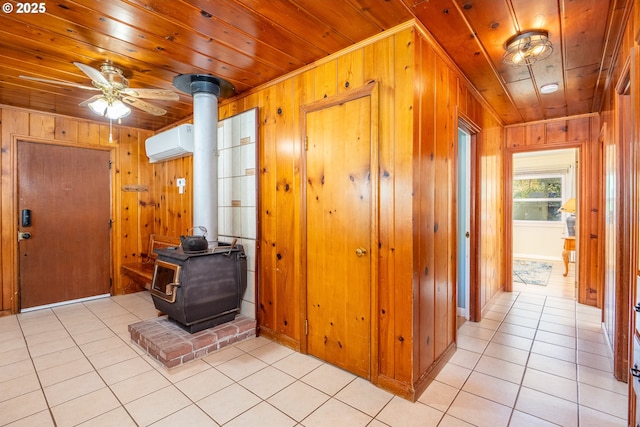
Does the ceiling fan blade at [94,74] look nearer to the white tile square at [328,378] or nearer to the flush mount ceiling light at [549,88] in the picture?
the white tile square at [328,378]

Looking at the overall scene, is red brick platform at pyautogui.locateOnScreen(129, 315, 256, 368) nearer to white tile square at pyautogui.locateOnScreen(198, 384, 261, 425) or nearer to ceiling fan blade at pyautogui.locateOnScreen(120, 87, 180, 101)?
white tile square at pyautogui.locateOnScreen(198, 384, 261, 425)

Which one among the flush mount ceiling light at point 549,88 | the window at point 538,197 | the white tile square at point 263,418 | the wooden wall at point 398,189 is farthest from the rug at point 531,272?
the white tile square at point 263,418

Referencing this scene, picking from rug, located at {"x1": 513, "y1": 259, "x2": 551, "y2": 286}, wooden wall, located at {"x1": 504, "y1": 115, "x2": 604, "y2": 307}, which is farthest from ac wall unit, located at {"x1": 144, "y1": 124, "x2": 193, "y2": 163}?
rug, located at {"x1": 513, "y1": 259, "x2": 551, "y2": 286}

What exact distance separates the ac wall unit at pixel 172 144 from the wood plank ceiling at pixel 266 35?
2.13ft

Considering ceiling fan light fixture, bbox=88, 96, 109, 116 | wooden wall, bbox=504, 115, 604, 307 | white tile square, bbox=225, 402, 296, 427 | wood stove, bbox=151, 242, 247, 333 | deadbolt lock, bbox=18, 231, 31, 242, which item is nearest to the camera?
white tile square, bbox=225, 402, 296, 427

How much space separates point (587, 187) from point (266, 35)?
13.8 feet

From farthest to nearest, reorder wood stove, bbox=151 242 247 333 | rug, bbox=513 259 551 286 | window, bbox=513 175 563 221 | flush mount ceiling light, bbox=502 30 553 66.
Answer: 1. window, bbox=513 175 563 221
2. rug, bbox=513 259 551 286
3. wood stove, bbox=151 242 247 333
4. flush mount ceiling light, bbox=502 30 553 66

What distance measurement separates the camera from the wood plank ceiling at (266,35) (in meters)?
1.72

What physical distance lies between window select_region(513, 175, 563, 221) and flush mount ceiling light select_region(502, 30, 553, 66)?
5.95m

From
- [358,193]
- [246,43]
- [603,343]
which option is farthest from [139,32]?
[603,343]

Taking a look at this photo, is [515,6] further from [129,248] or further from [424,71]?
[129,248]

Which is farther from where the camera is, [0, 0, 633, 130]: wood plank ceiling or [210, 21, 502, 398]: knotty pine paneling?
[210, 21, 502, 398]: knotty pine paneling

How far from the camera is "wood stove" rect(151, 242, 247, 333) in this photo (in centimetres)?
245

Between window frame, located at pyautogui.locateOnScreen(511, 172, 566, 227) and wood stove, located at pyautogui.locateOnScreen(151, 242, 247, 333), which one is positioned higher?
window frame, located at pyautogui.locateOnScreen(511, 172, 566, 227)
